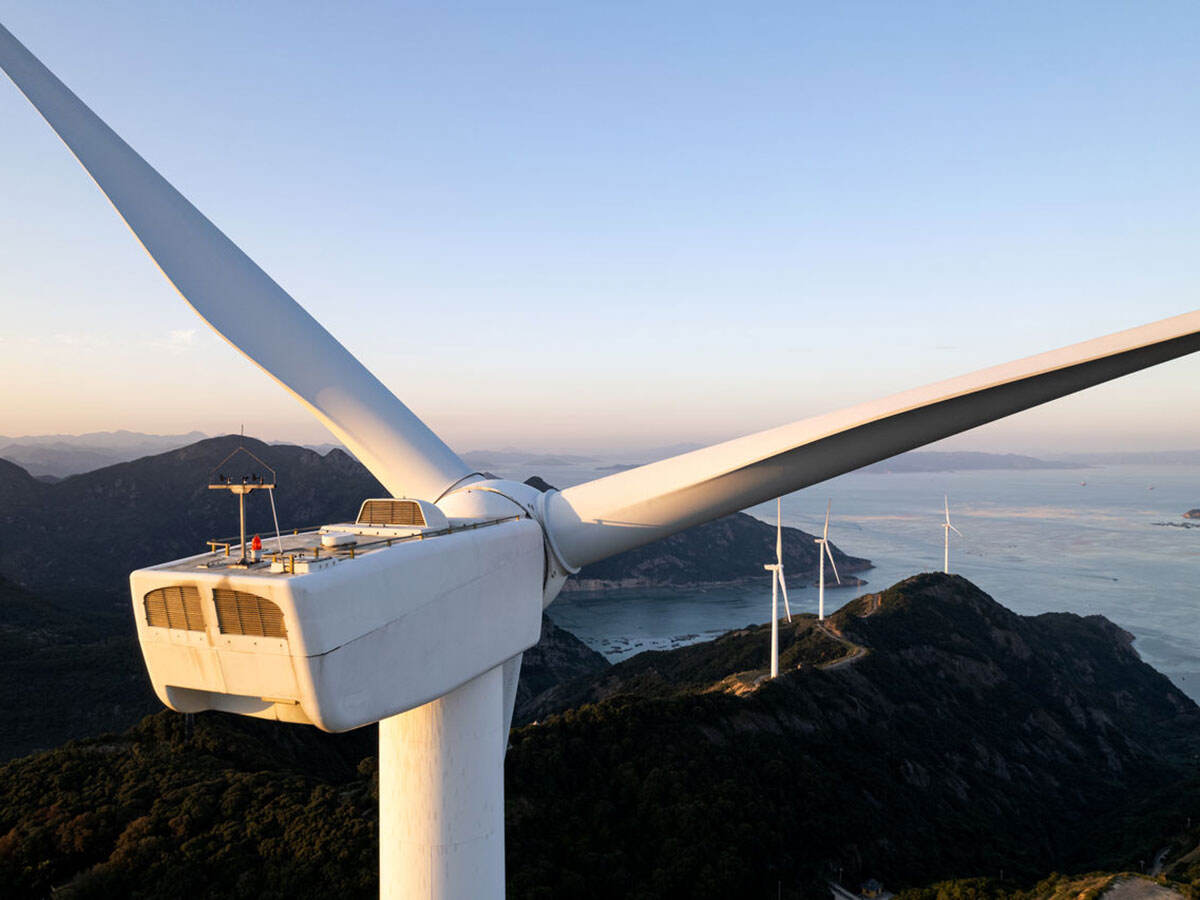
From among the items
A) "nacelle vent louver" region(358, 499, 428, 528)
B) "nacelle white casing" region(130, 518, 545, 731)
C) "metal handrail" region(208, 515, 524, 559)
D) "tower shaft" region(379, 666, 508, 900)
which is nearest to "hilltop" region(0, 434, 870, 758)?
"nacelle vent louver" region(358, 499, 428, 528)

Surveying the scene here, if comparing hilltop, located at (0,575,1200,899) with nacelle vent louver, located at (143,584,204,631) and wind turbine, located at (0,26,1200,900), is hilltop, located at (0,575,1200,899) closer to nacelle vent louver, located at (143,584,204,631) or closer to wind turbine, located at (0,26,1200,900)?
wind turbine, located at (0,26,1200,900)

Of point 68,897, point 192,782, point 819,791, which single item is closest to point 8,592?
point 192,782

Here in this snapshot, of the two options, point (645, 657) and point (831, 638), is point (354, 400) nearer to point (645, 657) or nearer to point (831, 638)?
point (831, 638)

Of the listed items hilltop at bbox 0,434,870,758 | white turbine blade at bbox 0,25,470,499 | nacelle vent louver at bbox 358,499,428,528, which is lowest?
hilltop at bbox 0,434,870,758

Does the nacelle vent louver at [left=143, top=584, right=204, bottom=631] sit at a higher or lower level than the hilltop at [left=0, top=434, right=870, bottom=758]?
higher

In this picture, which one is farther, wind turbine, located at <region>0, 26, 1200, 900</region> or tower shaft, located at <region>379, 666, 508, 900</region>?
tower shaft, located at <region>379, 666, 508, 900</region>
